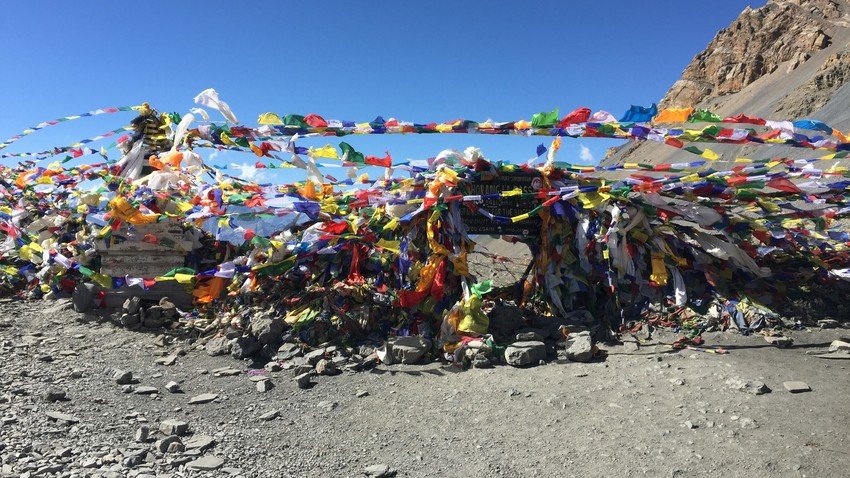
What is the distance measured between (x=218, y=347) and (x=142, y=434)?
96.5 inches

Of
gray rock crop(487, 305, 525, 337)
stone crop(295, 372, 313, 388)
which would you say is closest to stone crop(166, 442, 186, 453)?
stone crop(295, 372, 313, 388)

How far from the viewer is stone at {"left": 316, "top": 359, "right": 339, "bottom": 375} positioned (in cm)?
596

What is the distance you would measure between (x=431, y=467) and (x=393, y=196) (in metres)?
4.37

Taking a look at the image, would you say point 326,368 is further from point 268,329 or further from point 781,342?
point 781,342

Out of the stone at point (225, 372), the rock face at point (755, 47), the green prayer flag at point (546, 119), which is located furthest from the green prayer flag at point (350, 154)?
the rock face at point (755, 47)

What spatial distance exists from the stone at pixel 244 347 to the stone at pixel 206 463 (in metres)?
2.55

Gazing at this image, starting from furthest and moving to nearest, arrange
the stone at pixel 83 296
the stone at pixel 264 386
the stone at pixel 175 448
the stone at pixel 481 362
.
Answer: the stone at pixel 83 296 < the stone at pixel 481 362 < the stone at pixel 264 386 < the stone at pixel 175 448

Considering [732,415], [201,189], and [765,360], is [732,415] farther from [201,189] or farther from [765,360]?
[201,189]

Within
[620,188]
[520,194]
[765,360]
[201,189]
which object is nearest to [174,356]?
[201,189]

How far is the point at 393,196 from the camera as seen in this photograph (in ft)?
25.4

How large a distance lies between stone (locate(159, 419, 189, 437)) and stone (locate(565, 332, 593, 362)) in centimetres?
349

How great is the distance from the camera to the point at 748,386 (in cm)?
465

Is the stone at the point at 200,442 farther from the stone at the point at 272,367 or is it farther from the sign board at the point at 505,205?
the sign board at the point at 505,205

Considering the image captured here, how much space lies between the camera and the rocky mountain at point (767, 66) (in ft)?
116
